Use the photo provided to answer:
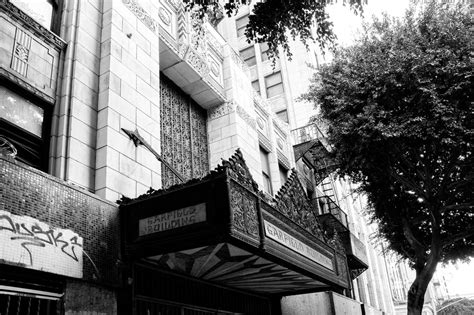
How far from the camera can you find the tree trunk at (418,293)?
16.2m

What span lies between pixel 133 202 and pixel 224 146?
641 centimetres

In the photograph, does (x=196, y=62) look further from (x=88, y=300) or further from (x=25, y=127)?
(x=88, y=300)

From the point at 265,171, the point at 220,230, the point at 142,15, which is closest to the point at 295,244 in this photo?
the point at 220,230

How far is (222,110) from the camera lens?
14.2 meters

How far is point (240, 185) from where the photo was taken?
7129 mm

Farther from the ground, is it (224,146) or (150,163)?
(224,146)

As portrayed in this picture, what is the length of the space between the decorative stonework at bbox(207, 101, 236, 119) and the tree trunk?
991cm

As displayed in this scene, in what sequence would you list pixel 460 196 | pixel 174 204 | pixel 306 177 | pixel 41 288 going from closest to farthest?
1. pixel 41 288
2. pixel 174 204
3. pixel 460 196
4. pixel 306 177

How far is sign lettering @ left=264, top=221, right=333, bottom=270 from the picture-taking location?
817cm

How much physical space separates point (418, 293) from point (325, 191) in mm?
9050

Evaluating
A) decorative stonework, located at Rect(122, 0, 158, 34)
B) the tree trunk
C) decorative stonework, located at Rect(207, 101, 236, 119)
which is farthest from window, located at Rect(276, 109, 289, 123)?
decorative stonework, located at Rect(122, 0, 158, 34)

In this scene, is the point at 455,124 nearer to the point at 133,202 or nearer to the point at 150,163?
the point at 150,163

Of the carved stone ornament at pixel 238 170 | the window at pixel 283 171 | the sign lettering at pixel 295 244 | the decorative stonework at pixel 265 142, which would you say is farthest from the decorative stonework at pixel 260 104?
the carved stone ornament at pixel 238 170

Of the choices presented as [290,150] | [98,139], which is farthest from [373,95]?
[98,139]
